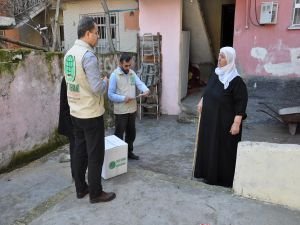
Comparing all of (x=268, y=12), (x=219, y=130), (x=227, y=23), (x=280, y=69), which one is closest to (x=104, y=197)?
(x=219, y=130)

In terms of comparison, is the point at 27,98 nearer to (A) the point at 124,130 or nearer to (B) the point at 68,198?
(A) the point at 124,130

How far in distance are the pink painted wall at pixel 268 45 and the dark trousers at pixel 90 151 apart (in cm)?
526

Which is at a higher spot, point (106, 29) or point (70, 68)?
point (106, 29)

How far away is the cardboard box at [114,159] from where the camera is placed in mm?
3727

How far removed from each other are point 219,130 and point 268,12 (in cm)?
409

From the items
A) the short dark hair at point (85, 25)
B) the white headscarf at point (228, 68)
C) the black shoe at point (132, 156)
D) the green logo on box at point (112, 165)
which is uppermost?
the short dark hair at point (85, 25)

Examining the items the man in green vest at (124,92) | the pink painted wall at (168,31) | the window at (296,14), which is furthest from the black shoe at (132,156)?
the window at (296,14)

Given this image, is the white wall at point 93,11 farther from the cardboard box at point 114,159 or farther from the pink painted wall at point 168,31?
the cardboard box at point 114,159

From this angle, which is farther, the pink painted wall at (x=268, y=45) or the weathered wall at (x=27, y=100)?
the pink painted wall at (x=268, y=45)

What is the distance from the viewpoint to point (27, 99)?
5086 millimetres

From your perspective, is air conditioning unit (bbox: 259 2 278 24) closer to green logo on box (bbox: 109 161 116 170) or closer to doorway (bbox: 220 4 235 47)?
doorway (bbox: 220 4 235 47)

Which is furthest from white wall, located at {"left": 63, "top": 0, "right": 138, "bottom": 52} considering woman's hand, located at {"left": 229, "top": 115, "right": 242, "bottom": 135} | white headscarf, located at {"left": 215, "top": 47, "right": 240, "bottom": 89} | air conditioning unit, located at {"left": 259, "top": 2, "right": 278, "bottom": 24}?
woman's hand, located at {"left": 229, "top": 115, "right": 242, "bottom": 135}

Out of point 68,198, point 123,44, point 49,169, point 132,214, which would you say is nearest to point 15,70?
point 49,169

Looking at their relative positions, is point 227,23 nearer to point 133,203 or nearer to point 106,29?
point 106,29
